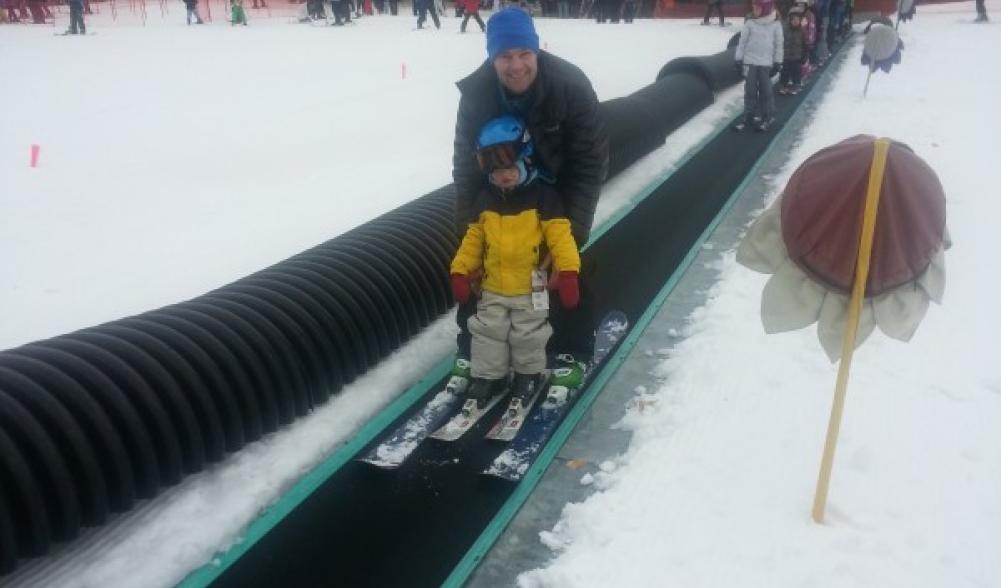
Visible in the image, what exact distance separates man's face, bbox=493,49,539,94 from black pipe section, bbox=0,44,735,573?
1451 mm

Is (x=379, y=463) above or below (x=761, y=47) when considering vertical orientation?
below

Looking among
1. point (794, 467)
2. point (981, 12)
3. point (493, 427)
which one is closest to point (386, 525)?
point (493, 427)

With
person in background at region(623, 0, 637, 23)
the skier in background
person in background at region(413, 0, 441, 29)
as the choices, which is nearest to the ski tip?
person in background at region(413, 0, 441, 29)

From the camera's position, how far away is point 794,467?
311 cm

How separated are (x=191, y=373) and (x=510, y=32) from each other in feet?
6.17

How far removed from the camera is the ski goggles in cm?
303

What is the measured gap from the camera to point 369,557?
2.77 m

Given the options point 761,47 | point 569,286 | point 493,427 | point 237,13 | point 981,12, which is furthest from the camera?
point 237,13

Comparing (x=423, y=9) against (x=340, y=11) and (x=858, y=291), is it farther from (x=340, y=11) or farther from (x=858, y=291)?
(x=858, y=291)

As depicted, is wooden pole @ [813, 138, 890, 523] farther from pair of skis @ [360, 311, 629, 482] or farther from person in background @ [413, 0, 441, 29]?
person in background @ [413, 0, 441, 29]

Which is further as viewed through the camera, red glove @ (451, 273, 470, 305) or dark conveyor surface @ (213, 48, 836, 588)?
red glove @ (451, 273, 470, 305)

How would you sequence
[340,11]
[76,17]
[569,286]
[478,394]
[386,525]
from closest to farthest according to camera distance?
[386,525] < [569,286] < [478,394] < [76,17] < [340,11]

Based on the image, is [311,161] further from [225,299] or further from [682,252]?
[225,299]

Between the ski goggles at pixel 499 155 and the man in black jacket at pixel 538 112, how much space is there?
8.0 inches
